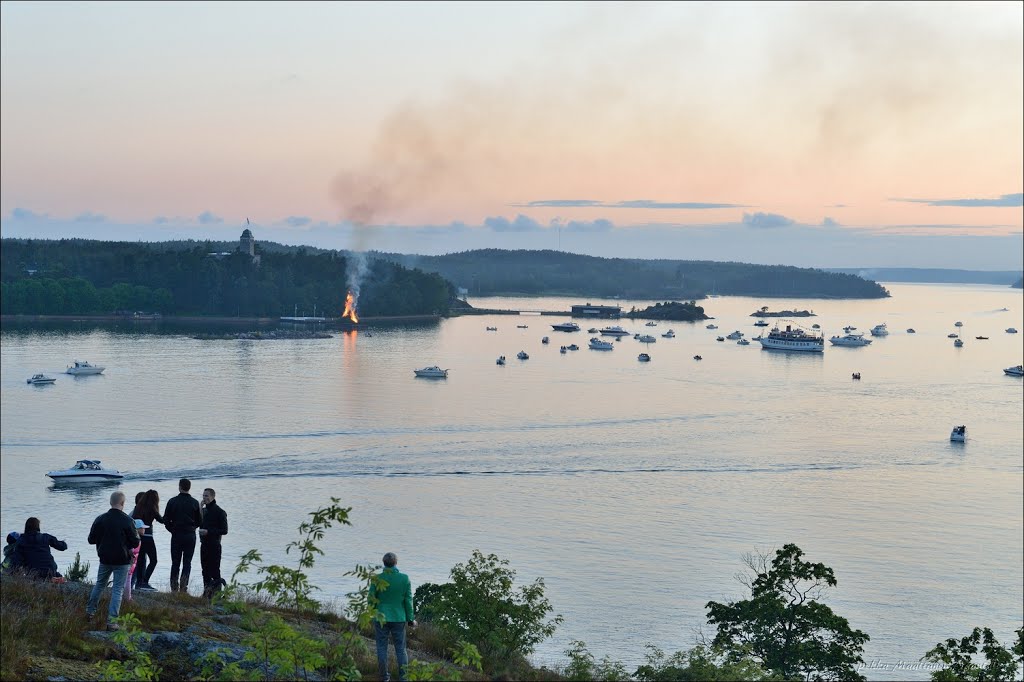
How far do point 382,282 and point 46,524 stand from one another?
4628 inches

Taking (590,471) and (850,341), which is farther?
(850,341)

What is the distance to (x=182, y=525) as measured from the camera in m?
12.0

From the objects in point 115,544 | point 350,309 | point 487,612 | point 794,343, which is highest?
point 350,309

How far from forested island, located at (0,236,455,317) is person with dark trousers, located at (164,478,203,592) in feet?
413

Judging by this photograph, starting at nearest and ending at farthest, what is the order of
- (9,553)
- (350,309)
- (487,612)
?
1. (9,553)
2. (487,612)
3. (350,309)

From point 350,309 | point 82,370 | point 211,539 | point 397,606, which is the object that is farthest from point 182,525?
point 350,309

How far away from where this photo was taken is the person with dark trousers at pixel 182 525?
11766mm

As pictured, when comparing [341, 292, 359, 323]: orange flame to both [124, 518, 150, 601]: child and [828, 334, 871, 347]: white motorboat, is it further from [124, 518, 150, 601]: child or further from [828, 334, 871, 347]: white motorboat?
[124, 518, 150, 601]: child

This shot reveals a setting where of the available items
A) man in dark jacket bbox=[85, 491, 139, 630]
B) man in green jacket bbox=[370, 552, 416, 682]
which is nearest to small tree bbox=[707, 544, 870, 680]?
man in green jacket bbox=[370, 552, 416, 682]

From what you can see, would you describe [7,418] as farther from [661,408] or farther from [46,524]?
[661,408]

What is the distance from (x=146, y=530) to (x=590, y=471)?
33813 mm

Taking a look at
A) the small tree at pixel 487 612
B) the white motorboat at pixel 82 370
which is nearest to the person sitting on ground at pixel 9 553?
the small tree at pixel 487 612

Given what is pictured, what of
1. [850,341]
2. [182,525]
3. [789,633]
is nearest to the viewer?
[182,525]

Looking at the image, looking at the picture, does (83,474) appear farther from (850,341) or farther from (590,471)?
(850,341)
